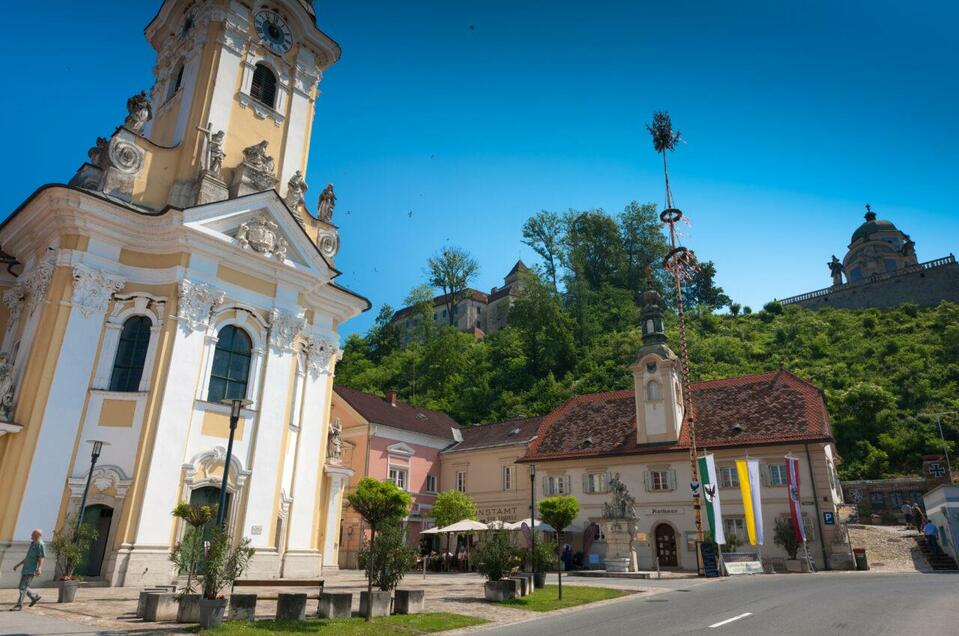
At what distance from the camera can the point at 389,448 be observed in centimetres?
3934

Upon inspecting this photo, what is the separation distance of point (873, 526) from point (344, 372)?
49.3 m

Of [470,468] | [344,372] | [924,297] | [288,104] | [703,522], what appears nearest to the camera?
[288,104]

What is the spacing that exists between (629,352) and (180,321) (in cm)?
4785

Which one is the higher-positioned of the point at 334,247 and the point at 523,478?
the point at 334,247

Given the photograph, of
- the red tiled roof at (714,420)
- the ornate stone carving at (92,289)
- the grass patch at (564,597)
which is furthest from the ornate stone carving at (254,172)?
the red tiled roof at (714,420)

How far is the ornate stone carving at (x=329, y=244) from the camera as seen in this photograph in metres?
24.7

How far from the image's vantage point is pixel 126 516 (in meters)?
16.4

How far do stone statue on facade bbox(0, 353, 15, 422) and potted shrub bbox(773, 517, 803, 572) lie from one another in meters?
30.2

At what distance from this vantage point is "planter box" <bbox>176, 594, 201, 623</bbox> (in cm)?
1035

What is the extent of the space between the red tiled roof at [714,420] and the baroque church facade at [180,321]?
18265 mm

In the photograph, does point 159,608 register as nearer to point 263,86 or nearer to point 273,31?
point 263,86

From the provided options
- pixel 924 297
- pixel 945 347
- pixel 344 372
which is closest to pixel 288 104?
pixel 344 372

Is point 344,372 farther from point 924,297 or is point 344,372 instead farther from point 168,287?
point 924,297

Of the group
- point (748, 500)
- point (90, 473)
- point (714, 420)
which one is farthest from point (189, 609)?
point (714, 420)
